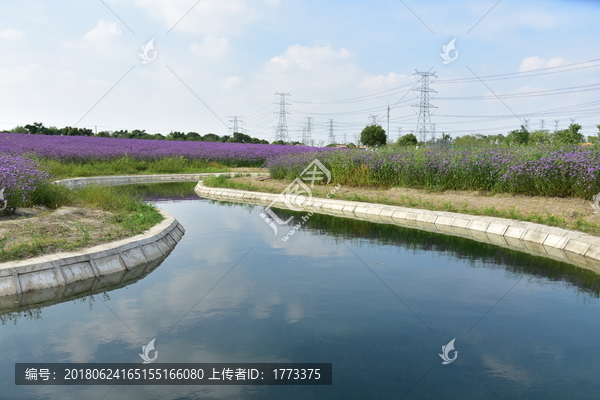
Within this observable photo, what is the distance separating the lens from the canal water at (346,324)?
3.69 meters

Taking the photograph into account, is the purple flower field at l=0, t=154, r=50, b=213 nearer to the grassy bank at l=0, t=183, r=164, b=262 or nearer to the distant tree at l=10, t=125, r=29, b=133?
the grassy bank at l=0, t=183, r=164, b=262

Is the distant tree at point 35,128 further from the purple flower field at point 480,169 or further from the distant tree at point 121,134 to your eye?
the purple flower field at point 480,169

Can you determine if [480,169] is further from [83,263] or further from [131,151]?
[131,151]

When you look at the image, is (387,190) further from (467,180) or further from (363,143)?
(363,143)

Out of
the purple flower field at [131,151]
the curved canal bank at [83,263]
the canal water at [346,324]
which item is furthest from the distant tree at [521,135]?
the curved canal bank at [83,263]

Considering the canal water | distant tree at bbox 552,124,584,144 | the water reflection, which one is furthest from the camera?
distant tree at bbox 552,124,584,144

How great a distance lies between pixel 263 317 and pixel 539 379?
2.66 m

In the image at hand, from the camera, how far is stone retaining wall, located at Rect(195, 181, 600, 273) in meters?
7.83

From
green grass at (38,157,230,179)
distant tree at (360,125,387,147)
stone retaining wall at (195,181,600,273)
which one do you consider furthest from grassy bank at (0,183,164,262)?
distant tree at (360,125,387,147)

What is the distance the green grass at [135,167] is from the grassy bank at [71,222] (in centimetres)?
1026

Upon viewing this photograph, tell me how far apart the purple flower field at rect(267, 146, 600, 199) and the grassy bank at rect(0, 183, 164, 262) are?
302 inches

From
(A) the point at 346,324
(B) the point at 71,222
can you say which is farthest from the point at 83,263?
(A) the point at 346,324

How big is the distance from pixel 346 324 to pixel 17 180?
681 centimetres

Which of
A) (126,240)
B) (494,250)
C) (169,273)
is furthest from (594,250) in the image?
(126,240)
